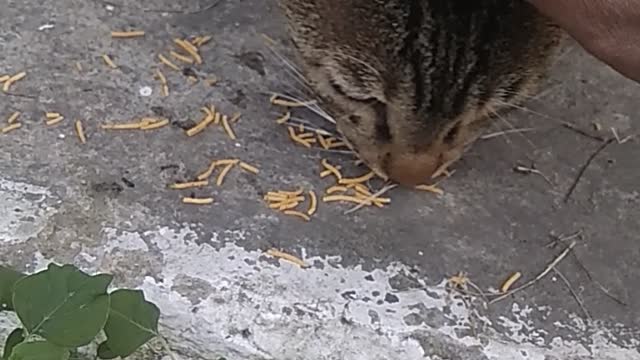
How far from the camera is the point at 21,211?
2.45 m

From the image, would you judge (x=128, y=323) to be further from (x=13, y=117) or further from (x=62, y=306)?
(x=13, y=117)

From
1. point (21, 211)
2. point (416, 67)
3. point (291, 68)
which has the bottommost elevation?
point (21, 211)

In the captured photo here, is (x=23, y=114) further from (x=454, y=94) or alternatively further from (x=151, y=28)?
(x=454, y=94)

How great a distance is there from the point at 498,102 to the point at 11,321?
0.87 metres

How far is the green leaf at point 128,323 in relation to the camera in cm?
217

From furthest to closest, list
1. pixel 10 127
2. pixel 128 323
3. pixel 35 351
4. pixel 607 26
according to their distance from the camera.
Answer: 1. pixel 10 127
2. pixel 128 323
3. pixel 35 351
4. pixel 607 26

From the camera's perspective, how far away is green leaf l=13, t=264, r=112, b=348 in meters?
2.10

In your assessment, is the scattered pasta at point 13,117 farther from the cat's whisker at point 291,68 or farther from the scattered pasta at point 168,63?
the cat's whisker at point 291,68

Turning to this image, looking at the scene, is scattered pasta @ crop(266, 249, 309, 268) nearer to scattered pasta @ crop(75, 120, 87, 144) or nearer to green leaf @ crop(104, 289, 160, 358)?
green leaf @ crop(104, 289, 160, 358)

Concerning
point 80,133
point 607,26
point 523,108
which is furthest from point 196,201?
point 607,26

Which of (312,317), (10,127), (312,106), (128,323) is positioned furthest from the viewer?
(312,106)

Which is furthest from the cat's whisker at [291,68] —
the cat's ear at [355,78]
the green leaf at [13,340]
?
the green leaf at [13,340]

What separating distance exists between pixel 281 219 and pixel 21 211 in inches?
17.2

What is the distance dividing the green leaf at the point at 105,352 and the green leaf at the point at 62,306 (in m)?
0.09
